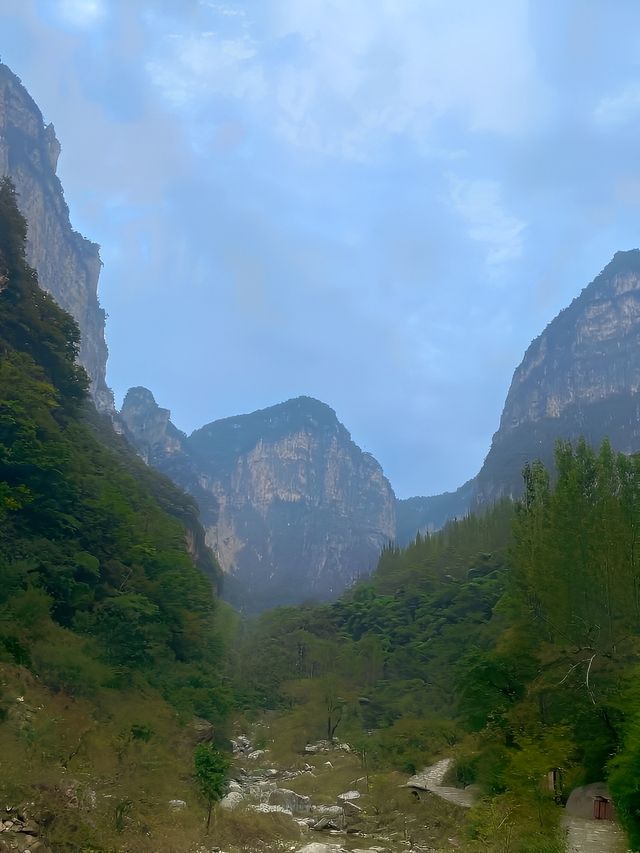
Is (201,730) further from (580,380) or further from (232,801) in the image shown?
(580,380)

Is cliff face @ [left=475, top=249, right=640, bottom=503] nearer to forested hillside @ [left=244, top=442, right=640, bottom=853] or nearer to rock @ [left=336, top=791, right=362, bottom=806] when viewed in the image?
forested hillside @ [left=244, top=442, right=640, bottom=853]

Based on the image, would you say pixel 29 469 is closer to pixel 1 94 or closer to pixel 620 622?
pixel 620 622

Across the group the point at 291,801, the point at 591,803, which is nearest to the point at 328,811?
the point at 291,801

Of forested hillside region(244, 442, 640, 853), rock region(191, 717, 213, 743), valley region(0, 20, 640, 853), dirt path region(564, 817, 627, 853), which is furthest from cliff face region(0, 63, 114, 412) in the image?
dirt path region(564, 817, 627, 853)

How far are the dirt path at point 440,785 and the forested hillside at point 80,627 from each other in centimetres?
827

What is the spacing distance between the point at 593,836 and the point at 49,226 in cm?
10697

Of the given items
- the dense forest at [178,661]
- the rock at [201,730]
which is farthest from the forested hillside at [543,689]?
the rock at [201,730]

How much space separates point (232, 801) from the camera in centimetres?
2169

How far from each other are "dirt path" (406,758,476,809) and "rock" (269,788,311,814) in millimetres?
3911

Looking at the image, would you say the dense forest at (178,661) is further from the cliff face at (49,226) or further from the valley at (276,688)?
the cliff face at (49,226)

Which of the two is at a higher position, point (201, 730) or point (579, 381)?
point (579, 381)

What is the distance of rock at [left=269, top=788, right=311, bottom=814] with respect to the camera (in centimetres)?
2519

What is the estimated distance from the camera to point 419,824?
21781 millimetres

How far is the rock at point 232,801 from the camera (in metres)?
20.5
